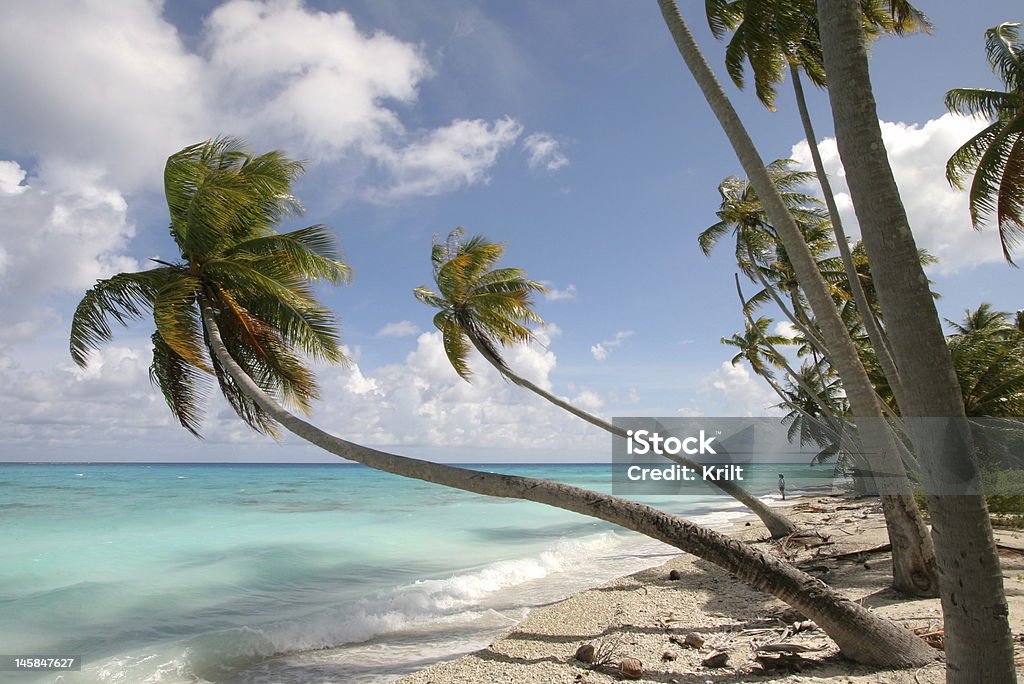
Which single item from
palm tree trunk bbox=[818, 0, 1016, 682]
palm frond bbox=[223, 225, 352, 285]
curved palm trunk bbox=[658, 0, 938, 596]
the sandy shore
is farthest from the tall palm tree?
palm frond bbox=[223, 225, 352, 285]

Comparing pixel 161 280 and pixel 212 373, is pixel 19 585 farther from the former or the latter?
pixel 161 280

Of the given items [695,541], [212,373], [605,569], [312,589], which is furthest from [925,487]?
[312,589]

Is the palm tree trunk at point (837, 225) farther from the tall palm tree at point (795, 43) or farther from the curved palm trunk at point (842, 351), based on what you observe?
the curved palm trunk at point (842, 351)

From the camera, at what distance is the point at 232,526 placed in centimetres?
2214

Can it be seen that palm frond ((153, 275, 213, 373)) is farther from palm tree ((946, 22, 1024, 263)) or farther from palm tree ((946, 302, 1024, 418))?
palm tree ((946, 302, 1024, 418))

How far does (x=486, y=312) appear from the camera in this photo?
502 inches

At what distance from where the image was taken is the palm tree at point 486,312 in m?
12.4

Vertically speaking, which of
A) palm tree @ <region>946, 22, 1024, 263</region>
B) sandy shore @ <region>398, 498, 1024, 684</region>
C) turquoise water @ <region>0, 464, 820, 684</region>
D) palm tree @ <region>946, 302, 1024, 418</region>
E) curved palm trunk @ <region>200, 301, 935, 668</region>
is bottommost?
turquoise water @ <region>0, 464, 820, 684</region>

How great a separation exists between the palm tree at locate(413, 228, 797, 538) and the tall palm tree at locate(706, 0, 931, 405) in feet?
19.1

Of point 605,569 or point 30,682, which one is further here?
point 605,569

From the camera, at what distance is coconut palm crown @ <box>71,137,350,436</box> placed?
7898mm

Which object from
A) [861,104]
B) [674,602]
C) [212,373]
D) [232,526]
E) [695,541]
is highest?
[861,104]

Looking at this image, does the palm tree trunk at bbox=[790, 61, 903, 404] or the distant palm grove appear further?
the palm tree trunk at bbox=[790, 61, 903, 404]

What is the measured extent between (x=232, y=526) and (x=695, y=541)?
22.1 metres
